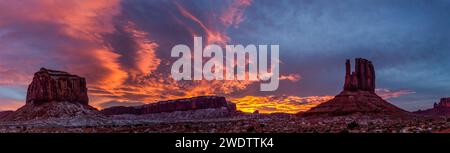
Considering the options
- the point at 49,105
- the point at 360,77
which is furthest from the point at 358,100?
the point at 49,105

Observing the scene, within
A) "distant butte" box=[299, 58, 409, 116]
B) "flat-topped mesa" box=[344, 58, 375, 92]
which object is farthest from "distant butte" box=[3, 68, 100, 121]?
"flat-topped mesa" box=[344, 58, 375, 92]

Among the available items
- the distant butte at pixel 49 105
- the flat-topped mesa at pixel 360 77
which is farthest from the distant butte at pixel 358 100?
the distant butte at pixel 49 105

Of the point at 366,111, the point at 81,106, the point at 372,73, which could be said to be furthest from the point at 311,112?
the point at 81,106

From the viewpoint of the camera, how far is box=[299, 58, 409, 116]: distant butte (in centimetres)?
12131

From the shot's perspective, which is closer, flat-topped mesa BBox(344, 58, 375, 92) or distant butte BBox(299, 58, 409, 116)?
distant butte BBox(299, 58, 409, 116)

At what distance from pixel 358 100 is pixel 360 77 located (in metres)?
19.1

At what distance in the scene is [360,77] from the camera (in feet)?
484

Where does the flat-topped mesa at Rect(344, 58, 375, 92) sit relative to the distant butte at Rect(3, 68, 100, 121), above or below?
above

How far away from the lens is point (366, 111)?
388 feet

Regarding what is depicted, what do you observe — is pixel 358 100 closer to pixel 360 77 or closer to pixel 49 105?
pixel 360 77

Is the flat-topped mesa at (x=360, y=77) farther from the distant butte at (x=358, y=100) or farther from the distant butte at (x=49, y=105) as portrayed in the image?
the distant butte at (x=49, y=105)

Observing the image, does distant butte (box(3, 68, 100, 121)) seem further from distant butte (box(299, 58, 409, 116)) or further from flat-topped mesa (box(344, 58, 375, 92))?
flat-topped mesa (box(344, 58, 375, 92))
